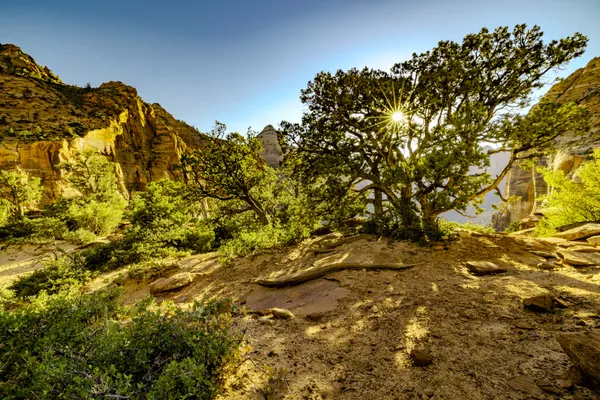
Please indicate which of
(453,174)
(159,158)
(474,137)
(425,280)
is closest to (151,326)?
(425,280)

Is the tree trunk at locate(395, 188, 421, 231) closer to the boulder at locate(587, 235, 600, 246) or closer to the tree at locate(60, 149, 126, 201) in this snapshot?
the boulder at locate(587, 235, 600, 246)

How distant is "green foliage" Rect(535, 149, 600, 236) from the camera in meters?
10.3

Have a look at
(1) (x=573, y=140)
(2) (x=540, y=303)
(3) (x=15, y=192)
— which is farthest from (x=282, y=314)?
(3) (x=15, y=192)

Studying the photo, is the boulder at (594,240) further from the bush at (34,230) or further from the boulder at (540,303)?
the bush at (34,230)

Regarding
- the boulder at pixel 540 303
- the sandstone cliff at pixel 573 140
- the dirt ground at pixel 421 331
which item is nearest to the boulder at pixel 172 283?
the dirt ground at pixel 421 331

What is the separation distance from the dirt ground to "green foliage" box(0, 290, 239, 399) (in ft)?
1.71

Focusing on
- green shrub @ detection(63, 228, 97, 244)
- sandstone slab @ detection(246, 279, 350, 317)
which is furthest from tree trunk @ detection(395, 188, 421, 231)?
green shrub @ detection(63, 228, 97, 244)

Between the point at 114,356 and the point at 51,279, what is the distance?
12.5m

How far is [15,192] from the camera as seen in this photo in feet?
80.7

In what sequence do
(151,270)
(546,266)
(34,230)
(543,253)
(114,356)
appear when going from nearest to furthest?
(114,356) < (546,266) < (543,253) < (151,270) < (34,230)

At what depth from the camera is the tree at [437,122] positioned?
8.84 m

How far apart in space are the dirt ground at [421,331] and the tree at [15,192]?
3082 centimetres

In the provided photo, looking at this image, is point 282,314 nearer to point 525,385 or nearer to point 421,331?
point 421,331

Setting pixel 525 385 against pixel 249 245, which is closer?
pixel 525 385
